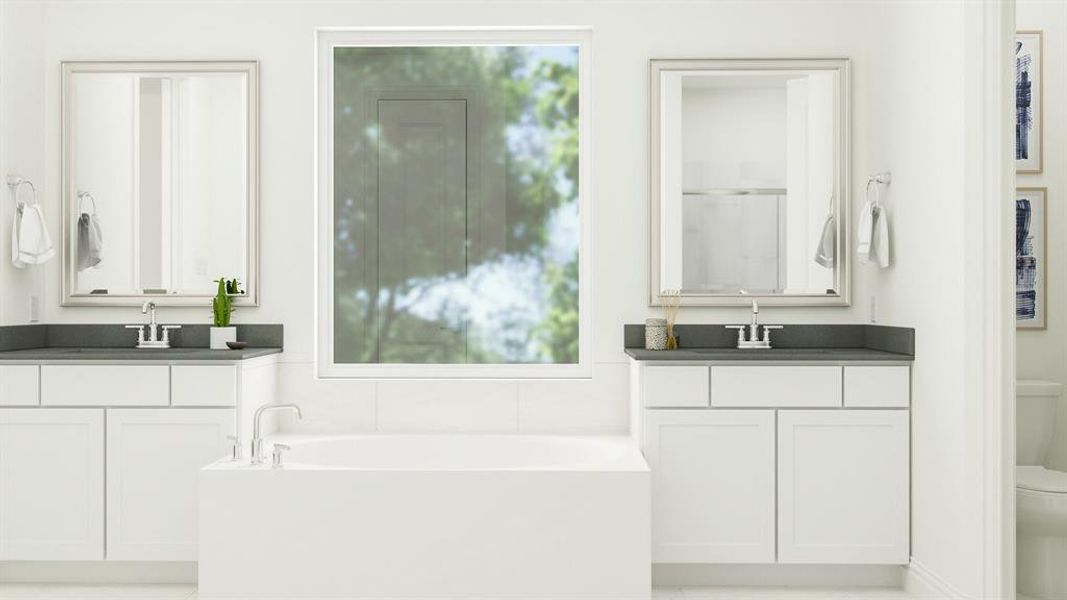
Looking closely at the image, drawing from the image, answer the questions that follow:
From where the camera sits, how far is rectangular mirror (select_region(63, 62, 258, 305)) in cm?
367

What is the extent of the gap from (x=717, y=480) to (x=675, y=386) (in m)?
0.39

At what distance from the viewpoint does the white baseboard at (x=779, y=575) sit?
3.28m

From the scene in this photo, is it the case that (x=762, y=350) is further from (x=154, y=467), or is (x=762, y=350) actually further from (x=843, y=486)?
(x=154, y=467)

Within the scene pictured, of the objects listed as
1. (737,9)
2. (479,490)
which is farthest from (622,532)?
(737,9)

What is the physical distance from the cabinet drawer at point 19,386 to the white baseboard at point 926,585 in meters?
3.39

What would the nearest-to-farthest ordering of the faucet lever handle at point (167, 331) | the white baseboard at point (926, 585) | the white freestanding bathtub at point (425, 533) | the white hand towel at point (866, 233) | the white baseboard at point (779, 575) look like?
the white freestanding bathtub at point (425, 533), the white baseboard at point (926, 585), the white baseboard at point (779, 575), the white hand towel at point (866, 233), the faucet lever handle at point (167, 331)

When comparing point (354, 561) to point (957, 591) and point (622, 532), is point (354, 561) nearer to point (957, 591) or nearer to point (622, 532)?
point (622, 532)

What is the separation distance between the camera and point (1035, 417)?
3.45 meters

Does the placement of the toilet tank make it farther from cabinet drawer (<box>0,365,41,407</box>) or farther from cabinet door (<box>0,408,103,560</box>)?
cabinet drawer (<box>0,365,41,407</box>)

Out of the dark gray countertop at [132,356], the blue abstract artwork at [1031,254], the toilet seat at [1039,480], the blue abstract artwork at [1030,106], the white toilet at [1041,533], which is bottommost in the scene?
the white toilet at [1041,533]

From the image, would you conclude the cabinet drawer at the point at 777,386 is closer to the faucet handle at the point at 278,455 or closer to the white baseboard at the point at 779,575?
the white baseboard at the point at 779,575

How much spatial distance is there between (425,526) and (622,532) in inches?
26.1

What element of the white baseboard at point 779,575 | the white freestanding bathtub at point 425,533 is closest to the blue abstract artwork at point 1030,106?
the white baseboard at point 779,575

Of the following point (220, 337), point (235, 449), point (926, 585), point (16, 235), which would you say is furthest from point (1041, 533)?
point (16, 235)
